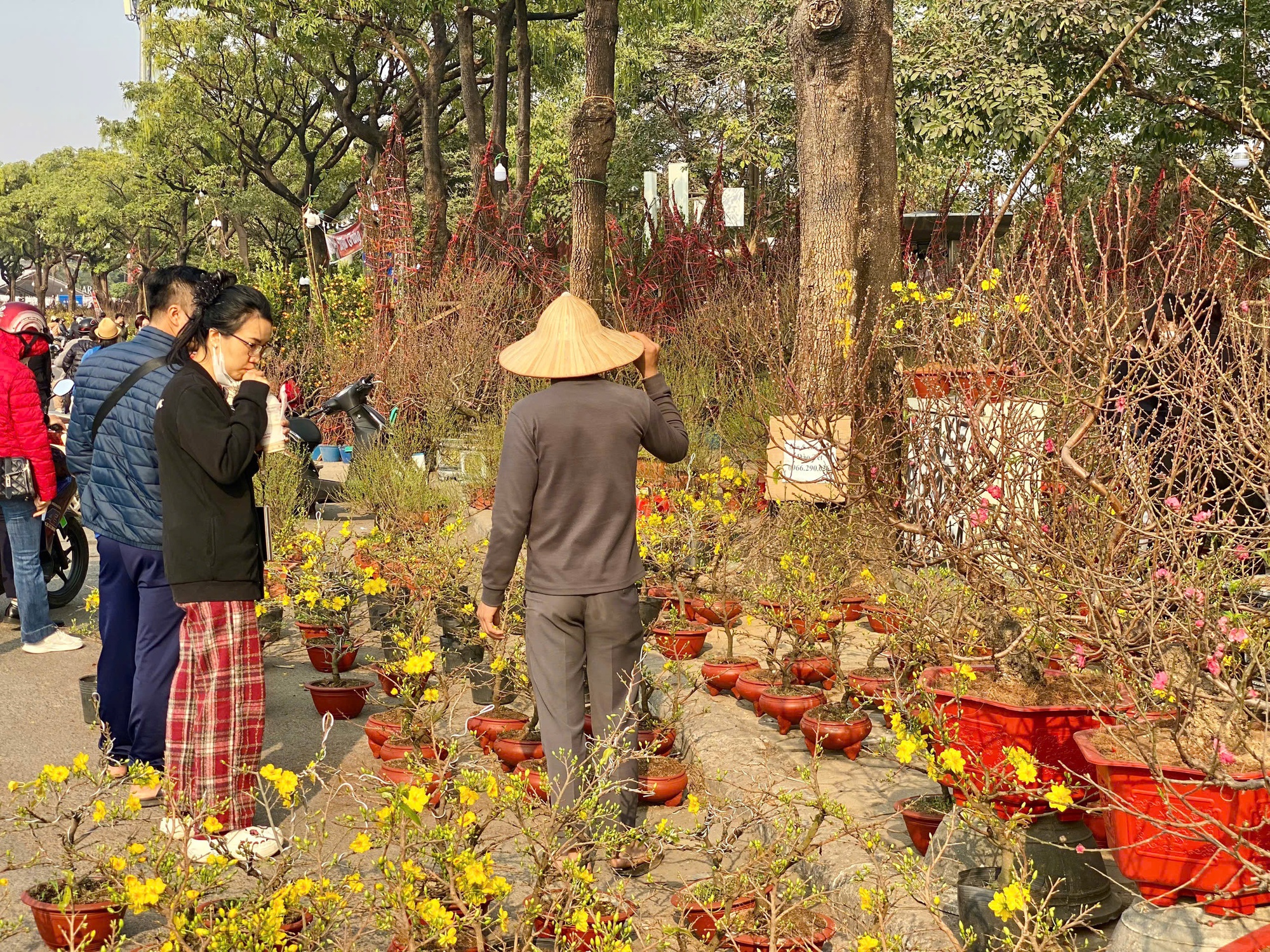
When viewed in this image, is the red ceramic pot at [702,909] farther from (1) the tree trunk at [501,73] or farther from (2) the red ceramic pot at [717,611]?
(1) the tree trunk at [501,73]

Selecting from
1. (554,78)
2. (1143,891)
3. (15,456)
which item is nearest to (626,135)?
(554,78)

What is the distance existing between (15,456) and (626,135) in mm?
24359

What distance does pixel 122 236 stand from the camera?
5606 cm

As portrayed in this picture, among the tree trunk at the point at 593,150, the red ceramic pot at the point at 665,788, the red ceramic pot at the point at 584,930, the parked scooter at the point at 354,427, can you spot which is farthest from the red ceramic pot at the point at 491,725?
the parked scooter at the point at 354,427

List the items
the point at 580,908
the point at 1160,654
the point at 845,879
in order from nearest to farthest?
the point at 580,908 < the point at 1160,654 < the point at 845,879

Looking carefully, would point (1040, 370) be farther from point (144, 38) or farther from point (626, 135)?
point (144, 38)

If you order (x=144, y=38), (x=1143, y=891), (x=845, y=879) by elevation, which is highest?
(x=144, y=38)

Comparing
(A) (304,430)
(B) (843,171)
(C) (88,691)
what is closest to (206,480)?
(C) (88,691)

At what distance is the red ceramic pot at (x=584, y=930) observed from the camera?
2879 mm

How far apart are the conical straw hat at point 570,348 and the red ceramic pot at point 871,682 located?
1.57 meters

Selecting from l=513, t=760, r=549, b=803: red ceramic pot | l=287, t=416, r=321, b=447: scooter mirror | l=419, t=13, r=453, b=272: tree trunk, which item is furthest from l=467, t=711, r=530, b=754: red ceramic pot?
l=419, t=13, r=453, b=272: tree trunk

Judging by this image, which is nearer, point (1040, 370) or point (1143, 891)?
point (1143, 891)

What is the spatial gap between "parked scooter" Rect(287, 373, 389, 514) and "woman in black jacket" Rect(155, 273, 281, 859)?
6.84 meters

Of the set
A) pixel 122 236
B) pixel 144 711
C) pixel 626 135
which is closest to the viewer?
pixel 144 711
